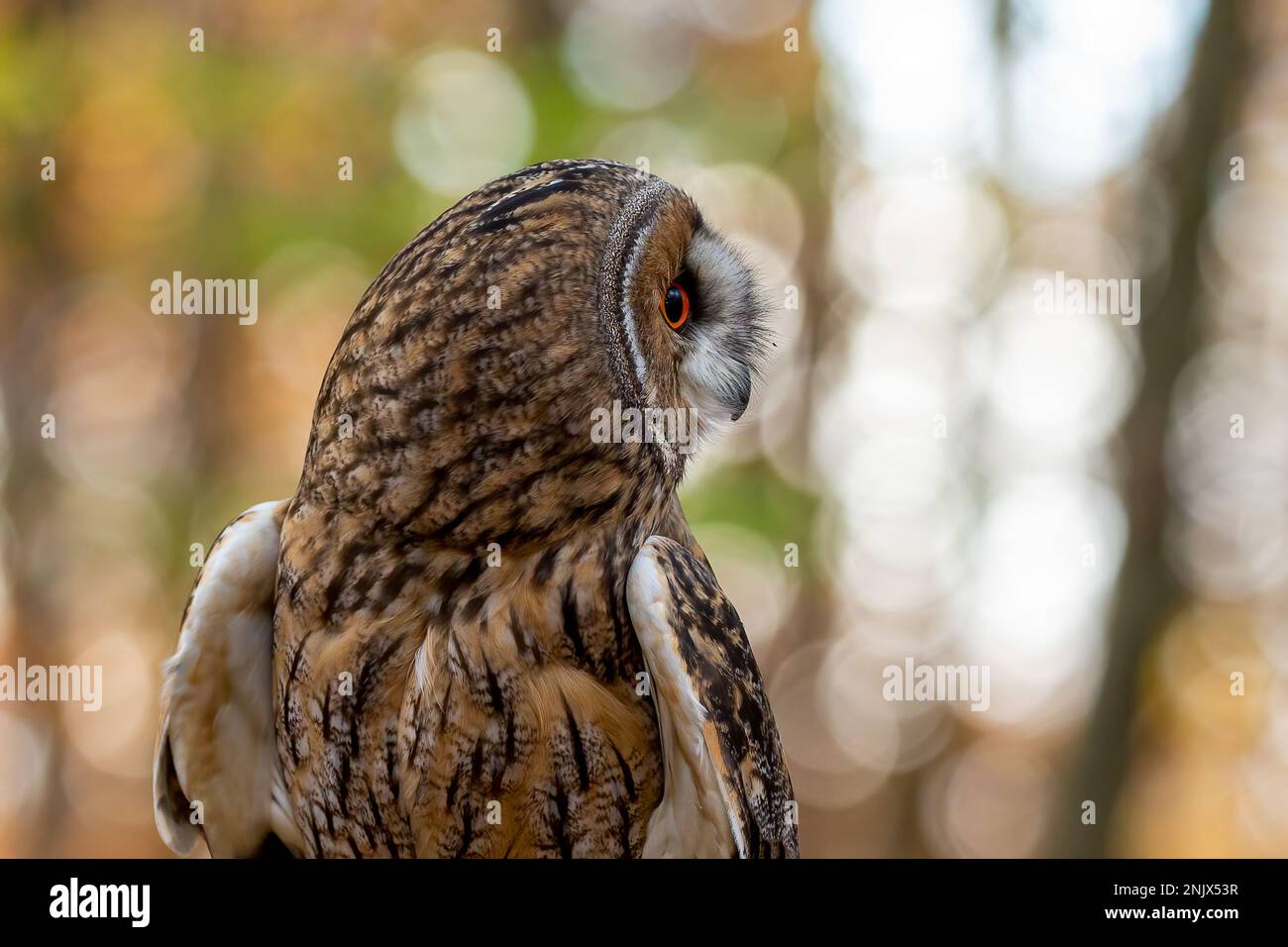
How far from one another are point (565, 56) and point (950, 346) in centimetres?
480

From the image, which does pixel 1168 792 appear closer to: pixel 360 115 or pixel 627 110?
pixel 627 110

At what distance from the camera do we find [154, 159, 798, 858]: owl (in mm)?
1474

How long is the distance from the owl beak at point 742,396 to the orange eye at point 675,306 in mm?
198

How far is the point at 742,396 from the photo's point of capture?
77.2 inches

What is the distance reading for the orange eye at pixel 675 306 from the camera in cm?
174

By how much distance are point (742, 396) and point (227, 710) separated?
1.24m

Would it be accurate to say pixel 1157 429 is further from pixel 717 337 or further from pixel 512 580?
pixel 512 580

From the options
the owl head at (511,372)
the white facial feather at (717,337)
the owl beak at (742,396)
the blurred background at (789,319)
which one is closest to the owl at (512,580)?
the owl head at (511,372)

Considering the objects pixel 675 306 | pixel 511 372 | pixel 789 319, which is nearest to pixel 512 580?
pixel 511 372

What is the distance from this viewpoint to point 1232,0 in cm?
469

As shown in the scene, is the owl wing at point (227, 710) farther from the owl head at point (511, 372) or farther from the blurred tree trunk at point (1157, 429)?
the blurred tree trunk at point (1157, 429)

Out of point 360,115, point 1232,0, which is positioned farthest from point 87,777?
point 1232,0

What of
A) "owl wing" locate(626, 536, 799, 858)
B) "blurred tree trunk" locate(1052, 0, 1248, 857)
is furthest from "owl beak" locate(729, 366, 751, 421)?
"blurred tree trunk" locate(1052, 0, 1248, 857)
